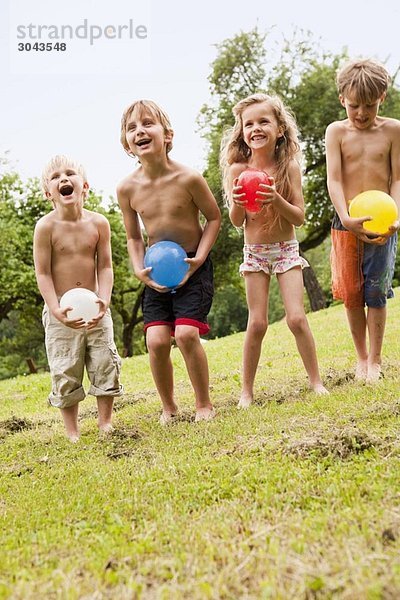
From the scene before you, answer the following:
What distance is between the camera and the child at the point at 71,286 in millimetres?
5223

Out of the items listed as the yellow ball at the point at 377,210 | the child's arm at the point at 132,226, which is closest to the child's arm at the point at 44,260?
the child's arm at the point at 132,226

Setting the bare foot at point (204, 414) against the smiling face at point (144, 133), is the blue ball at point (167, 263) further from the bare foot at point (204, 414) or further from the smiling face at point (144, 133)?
the bare foot at point (204, 414)

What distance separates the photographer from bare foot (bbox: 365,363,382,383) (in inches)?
213

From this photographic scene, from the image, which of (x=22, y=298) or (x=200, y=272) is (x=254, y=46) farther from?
(x=200, y=272)

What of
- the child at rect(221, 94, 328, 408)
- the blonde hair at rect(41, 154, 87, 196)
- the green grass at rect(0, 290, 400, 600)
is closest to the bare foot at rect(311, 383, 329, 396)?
the child at rect(221, 94, 328, 408)

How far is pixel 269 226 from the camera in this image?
533cm

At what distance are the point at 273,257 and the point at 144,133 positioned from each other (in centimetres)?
142

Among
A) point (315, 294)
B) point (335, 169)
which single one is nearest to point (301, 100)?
point (315, 294)

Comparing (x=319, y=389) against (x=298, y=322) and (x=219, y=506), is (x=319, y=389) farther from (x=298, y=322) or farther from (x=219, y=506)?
(x=219, y=506)

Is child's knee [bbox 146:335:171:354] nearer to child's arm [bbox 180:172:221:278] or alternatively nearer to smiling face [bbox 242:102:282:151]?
child's arm [bbox 180:172:221:278]

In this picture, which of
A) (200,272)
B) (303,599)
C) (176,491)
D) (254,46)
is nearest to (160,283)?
(200,272)

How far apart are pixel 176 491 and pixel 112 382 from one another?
2.20 metres

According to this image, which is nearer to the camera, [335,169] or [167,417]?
[167,417]

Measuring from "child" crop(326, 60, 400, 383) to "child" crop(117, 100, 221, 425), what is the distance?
1.14 meters
